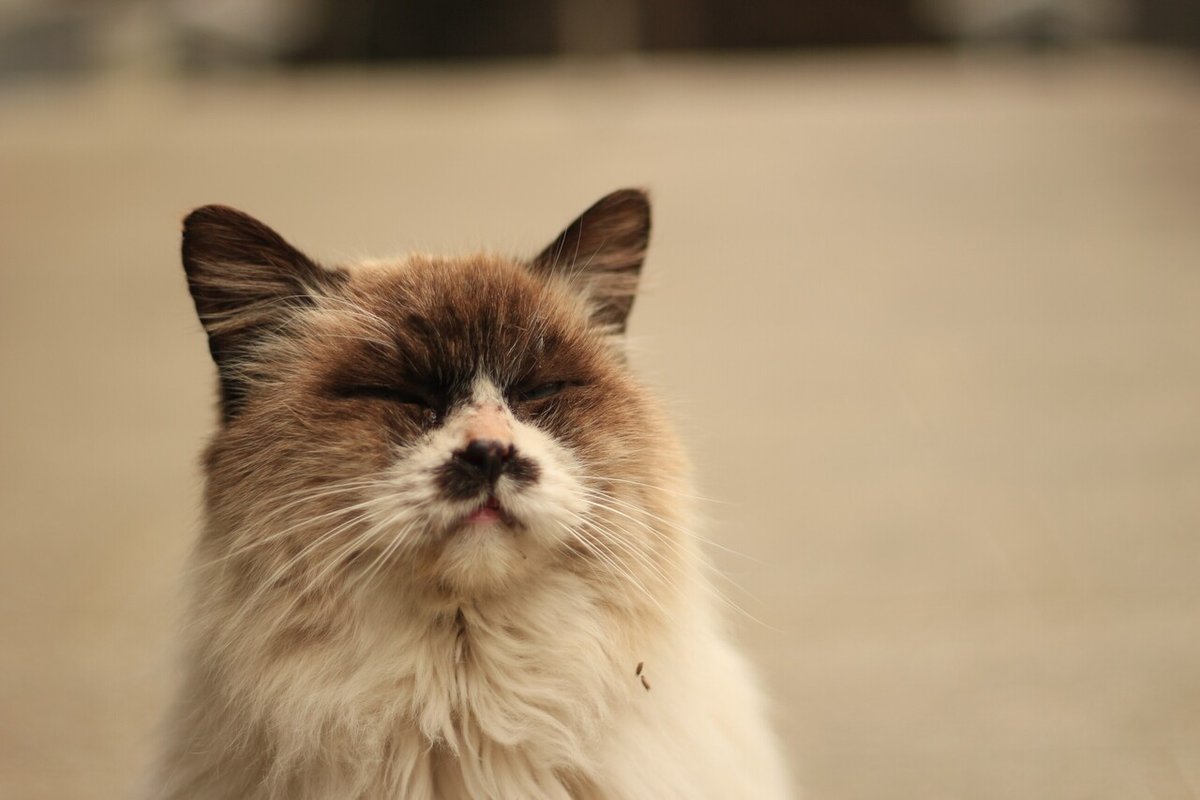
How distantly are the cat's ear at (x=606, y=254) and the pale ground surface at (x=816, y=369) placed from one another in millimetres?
247

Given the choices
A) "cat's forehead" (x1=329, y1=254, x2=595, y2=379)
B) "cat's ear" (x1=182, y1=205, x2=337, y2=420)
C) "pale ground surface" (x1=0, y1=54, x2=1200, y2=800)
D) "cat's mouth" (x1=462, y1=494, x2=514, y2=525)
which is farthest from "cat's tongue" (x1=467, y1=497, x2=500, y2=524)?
"pale ground surface" (x1=0, y1=54, x2=1200, y2=800)

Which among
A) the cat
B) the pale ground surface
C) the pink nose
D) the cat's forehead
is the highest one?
the cat's forehead

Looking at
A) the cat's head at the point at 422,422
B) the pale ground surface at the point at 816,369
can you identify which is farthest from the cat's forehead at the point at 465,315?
the pale ground surface at the point at 816,369

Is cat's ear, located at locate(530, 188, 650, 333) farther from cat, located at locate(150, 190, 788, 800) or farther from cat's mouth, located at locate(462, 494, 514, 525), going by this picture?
cat's mouth, located at locate(462, 494, 514, 525)

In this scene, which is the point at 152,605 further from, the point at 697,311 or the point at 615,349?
→ the point at 697,311

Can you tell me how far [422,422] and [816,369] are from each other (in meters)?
3.62

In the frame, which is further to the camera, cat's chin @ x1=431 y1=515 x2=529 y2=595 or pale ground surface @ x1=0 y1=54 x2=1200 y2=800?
pale ground surface @ x1=0 y1=54 x2=1200 y2=800

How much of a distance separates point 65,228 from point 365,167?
1.90m

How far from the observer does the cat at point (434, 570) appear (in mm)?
1624

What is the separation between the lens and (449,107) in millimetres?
9984

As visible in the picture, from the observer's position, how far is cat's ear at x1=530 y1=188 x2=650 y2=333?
205 centimetres

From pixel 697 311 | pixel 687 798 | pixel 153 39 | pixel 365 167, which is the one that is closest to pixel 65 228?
pixel 365 167

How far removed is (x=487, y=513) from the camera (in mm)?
1596

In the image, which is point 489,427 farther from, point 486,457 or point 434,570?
point 434,570
